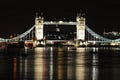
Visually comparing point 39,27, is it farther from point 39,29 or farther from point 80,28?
point 80,28

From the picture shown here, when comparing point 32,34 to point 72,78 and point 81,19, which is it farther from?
point 72,78

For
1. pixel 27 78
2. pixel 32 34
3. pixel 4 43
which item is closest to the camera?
pixel 27 78

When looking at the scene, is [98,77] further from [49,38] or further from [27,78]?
[49,38]

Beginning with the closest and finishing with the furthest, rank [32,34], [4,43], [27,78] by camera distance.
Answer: [27,78]
[4,43]
[32,34]

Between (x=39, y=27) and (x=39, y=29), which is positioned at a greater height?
(x=39, y=27)

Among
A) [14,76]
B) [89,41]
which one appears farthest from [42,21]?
[14,76]

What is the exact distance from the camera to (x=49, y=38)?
146m

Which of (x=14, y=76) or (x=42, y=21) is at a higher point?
(x=42, y=21)

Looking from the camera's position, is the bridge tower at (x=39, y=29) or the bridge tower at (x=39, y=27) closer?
the bridge tower at (x=39, y=29)

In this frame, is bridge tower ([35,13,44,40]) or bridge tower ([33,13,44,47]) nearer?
bridge tower ([33,13,44,47])

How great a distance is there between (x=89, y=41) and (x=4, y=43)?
2271 centimetres

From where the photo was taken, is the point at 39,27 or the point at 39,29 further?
the point at 39,27

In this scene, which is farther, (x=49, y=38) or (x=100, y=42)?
(x=49, y=38)

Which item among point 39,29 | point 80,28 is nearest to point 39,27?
point 39,29
